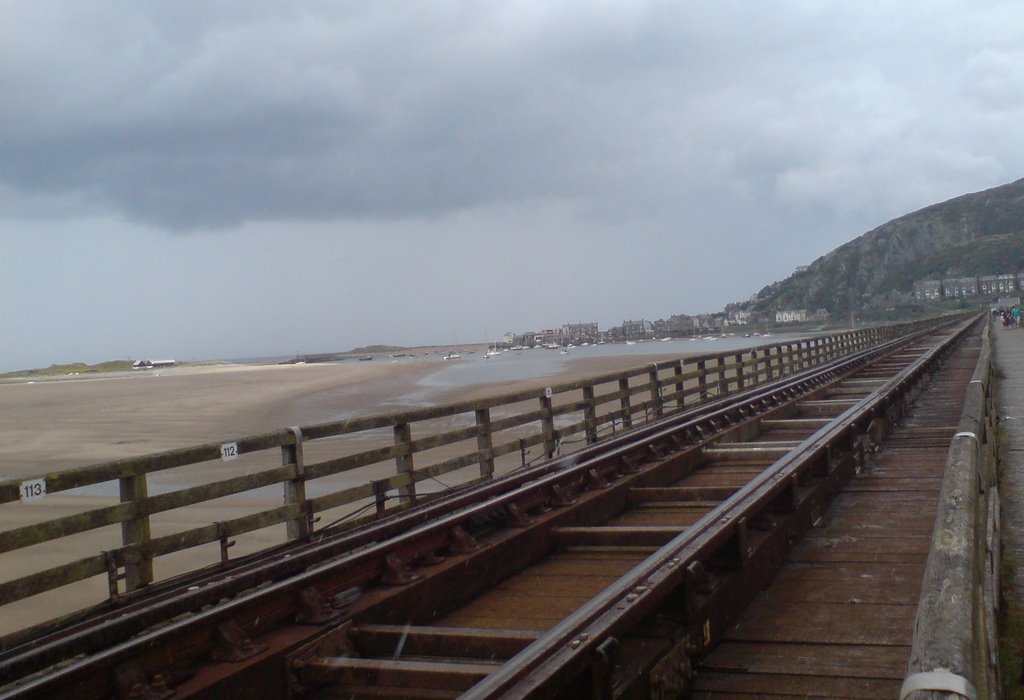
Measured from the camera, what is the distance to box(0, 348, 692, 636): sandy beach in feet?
32.9

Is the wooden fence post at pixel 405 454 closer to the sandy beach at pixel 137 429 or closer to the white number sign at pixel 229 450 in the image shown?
the white number sign at pixel 229 450

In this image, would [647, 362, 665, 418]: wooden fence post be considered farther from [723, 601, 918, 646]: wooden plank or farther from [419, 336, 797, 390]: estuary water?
[419, 336, 797, 390]: estuary water

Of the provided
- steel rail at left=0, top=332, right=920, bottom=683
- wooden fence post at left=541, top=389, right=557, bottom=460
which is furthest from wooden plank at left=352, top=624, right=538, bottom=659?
wooden fence post at left=541, top=389, right=557, bottom=460

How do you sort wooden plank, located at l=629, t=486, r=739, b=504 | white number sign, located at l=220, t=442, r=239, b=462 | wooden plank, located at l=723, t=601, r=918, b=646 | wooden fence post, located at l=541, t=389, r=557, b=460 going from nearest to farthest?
wooden plank, located at l=723, t=601, r=918, b=646 → white number sign, located at l=220, t=442, r=239, b=462 → wooden plank, located at l=629, t=486, r=739, b=504 → wooden fence post, located at l=541, t=389, r=557, b=460

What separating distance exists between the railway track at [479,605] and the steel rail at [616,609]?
1 cm

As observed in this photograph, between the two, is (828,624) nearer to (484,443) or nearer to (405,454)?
(405,454)

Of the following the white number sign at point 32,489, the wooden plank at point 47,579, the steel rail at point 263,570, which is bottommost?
the steel rail at point 263,570

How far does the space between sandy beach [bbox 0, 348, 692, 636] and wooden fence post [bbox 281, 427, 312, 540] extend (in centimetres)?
238

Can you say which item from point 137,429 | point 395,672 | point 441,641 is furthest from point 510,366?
point 395,672

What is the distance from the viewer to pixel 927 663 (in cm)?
196

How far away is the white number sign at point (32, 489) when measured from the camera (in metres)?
5.16

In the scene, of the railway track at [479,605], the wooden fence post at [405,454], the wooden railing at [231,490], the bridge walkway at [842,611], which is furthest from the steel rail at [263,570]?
the bridge walkway at [842,611]

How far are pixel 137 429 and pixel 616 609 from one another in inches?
961

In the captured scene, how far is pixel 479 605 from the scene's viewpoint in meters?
5.43
